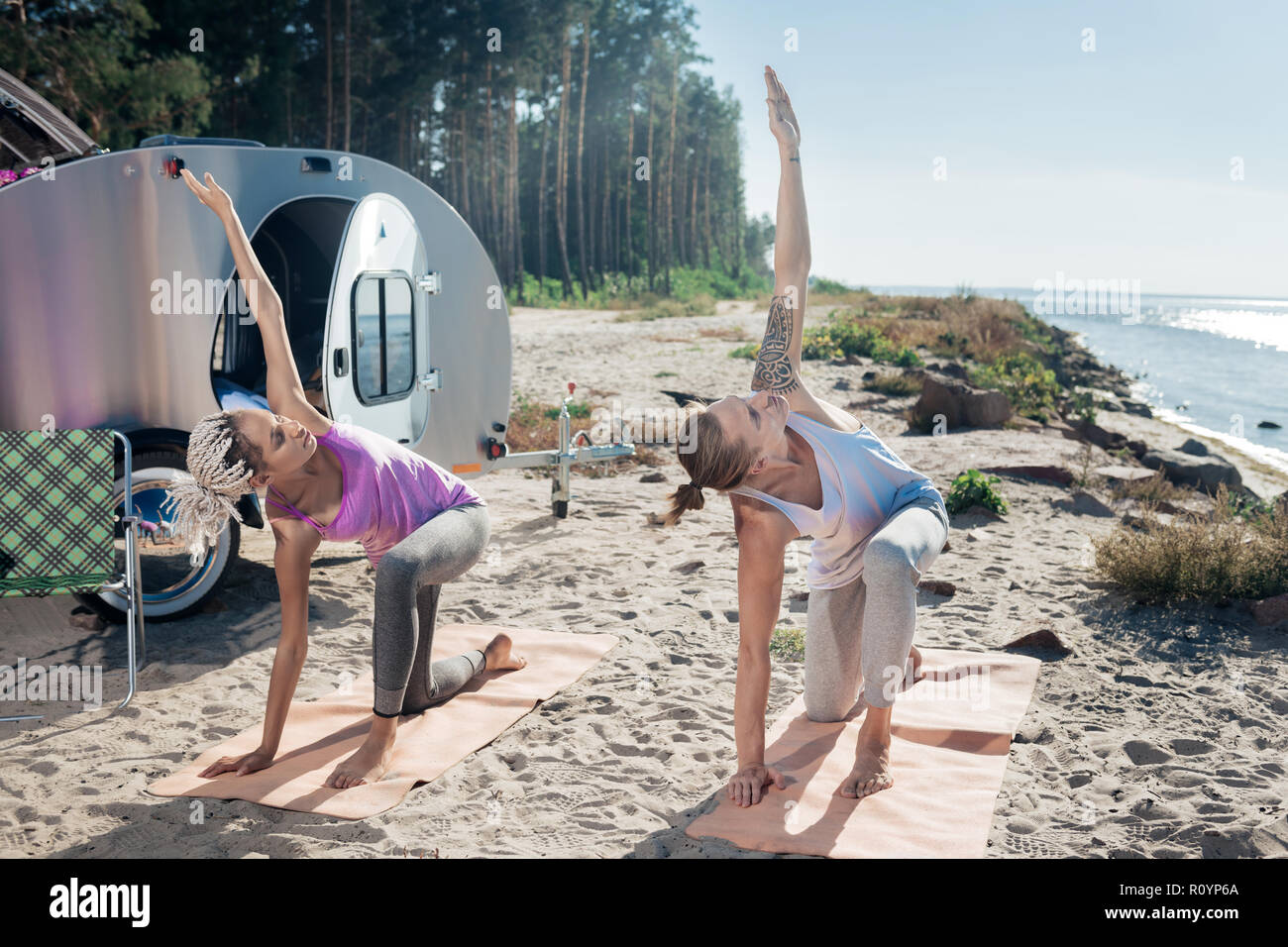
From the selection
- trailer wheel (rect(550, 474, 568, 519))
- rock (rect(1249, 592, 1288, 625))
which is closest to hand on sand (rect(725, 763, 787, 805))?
rock (rect(1249, 592, 1288, 625))

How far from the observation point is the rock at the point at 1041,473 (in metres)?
9.66

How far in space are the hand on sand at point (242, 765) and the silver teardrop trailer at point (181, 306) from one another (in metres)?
1.76

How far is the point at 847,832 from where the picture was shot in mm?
3410

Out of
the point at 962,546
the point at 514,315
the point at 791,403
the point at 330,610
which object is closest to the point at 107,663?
the point at 330,610

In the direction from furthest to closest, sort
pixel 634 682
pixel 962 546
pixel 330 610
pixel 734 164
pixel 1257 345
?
1. pixel 734 164
2. pixel 1257 345
3. pixel 962 546
4. pixel 330 610
5. pixel 634 682

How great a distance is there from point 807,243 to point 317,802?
2755 millimetres

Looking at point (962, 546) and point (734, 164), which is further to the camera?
point (734, 164)

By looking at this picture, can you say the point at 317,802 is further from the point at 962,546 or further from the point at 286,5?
the point at 286,5

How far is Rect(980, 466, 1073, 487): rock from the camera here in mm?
9664

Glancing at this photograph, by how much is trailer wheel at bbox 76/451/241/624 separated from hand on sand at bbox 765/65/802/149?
145 inches

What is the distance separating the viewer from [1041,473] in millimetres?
9789

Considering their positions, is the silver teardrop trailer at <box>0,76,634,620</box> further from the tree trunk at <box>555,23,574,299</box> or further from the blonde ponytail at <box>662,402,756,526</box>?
the tree trunk at <box>555,23,574,299</box>

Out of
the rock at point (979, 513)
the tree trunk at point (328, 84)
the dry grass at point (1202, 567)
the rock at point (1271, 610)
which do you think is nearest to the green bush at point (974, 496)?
the rock at point (979, 513)

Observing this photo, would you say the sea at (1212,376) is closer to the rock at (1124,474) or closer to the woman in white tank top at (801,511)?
the rock at (1124,474)
